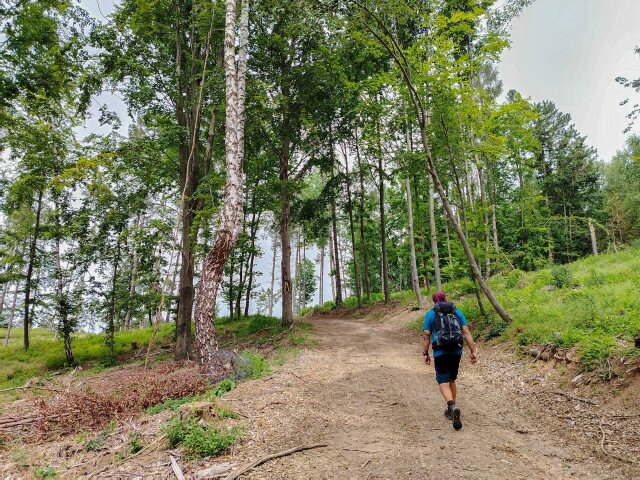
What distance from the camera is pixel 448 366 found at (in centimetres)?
542

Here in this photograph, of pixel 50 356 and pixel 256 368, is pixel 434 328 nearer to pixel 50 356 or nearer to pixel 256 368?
pixel 256 368

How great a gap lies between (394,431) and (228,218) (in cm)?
541

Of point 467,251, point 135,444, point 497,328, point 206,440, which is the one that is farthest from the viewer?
point 467,251

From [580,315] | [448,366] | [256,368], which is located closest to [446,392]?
[448,366]

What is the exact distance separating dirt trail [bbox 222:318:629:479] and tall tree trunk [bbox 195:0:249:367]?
55.7 inches

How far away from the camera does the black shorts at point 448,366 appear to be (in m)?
5.40

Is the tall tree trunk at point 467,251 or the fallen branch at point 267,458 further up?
the tall tree trunk at point 467,251

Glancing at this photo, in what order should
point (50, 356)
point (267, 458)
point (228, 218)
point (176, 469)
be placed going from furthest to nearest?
1. point (50, 356)
2. point (228, 218)
3. point (267, 458)
4. point (176, 469)

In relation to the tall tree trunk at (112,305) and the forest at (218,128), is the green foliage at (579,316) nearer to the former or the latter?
the forest at (218,128)

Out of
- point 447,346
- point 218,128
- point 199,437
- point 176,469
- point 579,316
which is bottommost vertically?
point 176,469

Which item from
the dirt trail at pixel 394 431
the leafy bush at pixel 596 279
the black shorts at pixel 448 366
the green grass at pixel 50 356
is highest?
the leafy bush at pixel 596 279

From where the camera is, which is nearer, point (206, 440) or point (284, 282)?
point (206, 440)

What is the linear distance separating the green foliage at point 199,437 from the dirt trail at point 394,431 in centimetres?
22

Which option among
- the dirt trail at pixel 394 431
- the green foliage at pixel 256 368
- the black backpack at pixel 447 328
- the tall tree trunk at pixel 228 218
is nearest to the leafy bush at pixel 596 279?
the dirt trail at pixel 394 431
